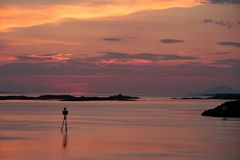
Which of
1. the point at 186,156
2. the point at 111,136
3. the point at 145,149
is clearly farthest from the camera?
the point at 111,136

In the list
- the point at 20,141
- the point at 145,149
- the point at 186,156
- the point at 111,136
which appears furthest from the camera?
the point at 111,136

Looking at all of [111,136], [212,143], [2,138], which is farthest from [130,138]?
[2,138]

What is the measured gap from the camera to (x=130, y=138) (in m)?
39.2

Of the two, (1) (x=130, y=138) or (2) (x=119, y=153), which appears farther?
(1) (x=130, y=138)

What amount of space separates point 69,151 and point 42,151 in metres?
1.53

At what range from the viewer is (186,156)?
28.5 m

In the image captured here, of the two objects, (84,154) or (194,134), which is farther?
(194,134)

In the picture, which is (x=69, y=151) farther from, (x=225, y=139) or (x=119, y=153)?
(x=225, y=139)

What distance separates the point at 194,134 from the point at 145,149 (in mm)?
13326

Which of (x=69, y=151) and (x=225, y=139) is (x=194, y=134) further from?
(x=69, y=151)

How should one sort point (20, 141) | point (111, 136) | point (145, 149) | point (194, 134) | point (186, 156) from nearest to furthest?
point (186, 156) < point (145, 149) < point (20, 141) < point (111, 136) < point (194, 134)

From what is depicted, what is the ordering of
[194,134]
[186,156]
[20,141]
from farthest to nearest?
[194,134] < [20,141] < [186,156]

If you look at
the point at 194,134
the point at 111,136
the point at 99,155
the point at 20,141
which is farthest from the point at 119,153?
the point at 194,134

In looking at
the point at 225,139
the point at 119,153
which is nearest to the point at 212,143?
the point at 225,139
